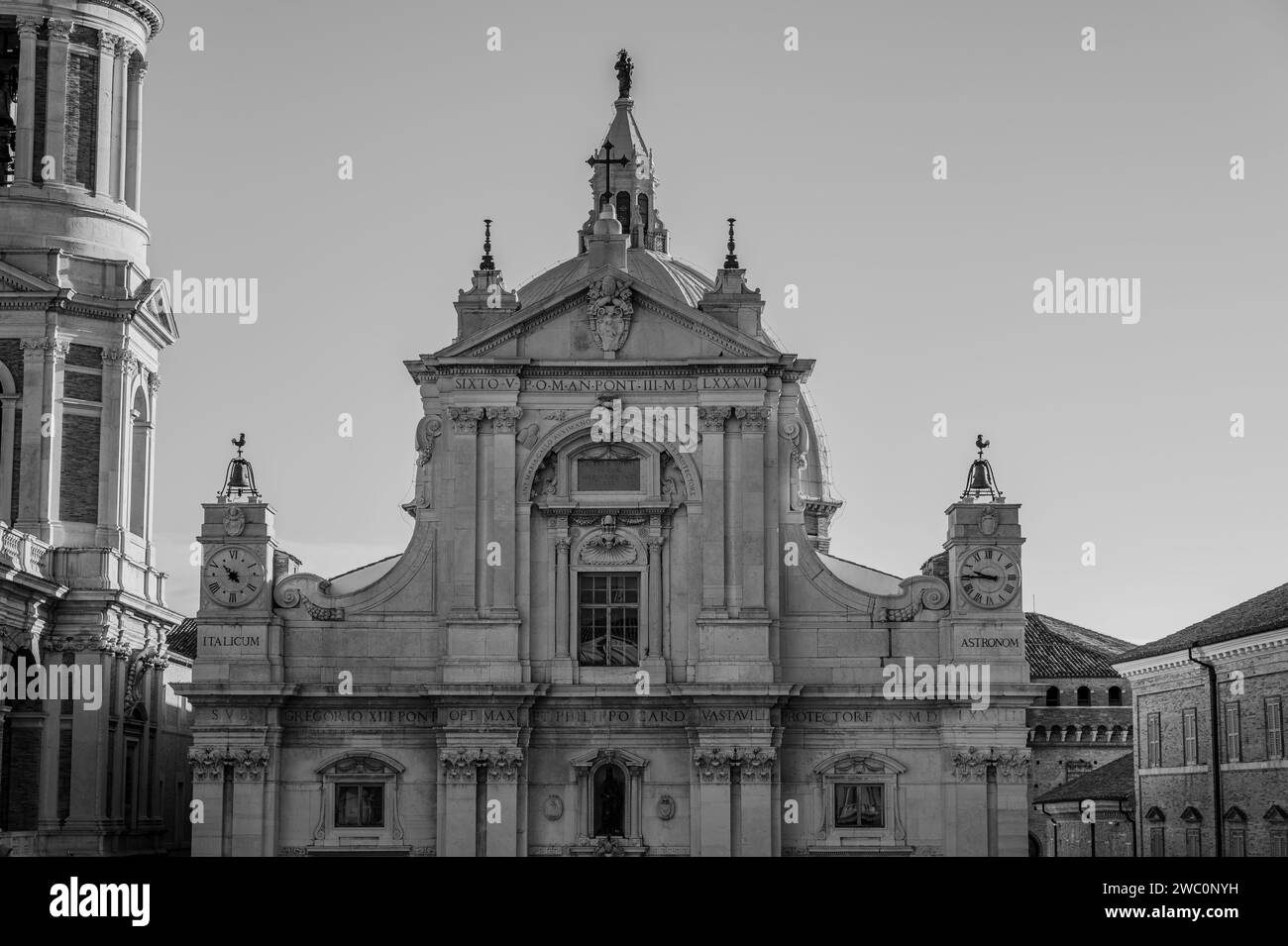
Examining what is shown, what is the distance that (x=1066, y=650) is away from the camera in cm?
8212

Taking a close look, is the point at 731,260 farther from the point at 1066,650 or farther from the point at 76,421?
the point at 1066,650

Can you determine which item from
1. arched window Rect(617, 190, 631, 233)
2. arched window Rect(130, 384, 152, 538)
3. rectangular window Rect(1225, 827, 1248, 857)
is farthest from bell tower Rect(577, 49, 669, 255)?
rectangular window Rect(1225, 827, 1248, 857)

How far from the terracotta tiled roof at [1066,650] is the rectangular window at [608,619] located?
32.7m

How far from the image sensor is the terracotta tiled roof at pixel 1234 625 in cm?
5574

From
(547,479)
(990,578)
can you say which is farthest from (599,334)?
(990,578)

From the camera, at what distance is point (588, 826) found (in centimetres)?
4878

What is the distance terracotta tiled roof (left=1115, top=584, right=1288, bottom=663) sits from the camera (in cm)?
5574

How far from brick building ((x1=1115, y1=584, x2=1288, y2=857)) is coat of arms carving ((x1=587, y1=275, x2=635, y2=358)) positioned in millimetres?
18084

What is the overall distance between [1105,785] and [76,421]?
35.4 meters

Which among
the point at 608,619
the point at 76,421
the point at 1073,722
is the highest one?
the point at 76,421

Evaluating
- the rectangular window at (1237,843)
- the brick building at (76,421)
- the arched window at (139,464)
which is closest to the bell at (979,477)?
the rectangular window at (1237,843)

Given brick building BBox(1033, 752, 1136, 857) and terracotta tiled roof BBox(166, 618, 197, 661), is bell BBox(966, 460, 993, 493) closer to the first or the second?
brick building BBox(1033, 752, 1136, 857)
